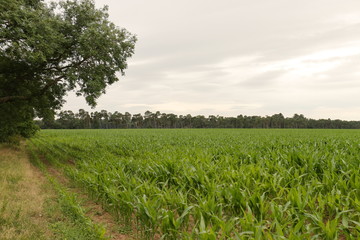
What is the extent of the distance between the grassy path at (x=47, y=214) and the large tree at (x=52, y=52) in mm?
5709

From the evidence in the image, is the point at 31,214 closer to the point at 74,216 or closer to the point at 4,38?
the point at 74,216

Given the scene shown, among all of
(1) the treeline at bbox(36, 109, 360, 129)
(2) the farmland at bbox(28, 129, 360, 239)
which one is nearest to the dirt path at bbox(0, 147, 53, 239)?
(2) the farmland at bbox(28, 129, 360, 239)

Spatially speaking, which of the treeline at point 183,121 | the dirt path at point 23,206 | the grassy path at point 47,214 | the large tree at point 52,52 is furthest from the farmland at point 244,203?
the treeline at point 183,121

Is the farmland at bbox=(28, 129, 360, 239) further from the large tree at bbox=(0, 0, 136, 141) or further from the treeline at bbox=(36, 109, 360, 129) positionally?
the treeline at bbox=(36, 109, 360, 129)

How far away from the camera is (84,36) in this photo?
1187 cm

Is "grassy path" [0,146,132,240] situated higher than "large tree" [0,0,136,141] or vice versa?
"large tree" [0,0,136,141]

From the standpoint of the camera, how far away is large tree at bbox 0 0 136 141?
9.85 meters

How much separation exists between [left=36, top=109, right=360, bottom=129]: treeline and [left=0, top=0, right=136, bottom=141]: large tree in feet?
425

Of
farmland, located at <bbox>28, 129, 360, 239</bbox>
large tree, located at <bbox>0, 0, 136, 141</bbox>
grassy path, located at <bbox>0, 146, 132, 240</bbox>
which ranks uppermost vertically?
large tree, located at <bbox>0, 0, 136, 141</bbox>

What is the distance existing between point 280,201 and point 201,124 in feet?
476

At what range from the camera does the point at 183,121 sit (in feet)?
502

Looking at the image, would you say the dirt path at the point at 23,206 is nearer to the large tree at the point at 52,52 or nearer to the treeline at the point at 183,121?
the large tree at the point at 52,52

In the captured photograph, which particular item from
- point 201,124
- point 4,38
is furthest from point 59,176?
point 201,124

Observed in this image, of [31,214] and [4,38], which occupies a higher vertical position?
[4,38]
